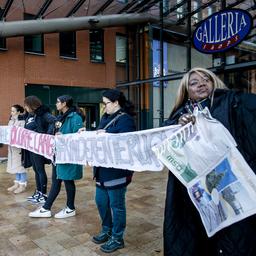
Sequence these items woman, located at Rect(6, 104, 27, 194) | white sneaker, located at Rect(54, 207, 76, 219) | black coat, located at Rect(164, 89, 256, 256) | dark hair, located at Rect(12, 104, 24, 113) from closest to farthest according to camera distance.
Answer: black coat, located at Rect(164, 89, 256, 256)
white sneaker, located at Rect(54, 207, 76, 219)
woman, located at Rect(6, 104, 27, 194)
dark hair, located at Rect(12, 104, 24, 113)

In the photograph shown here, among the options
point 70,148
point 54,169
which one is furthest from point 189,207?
point 54,169

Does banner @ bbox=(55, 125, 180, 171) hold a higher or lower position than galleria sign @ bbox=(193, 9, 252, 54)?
lower

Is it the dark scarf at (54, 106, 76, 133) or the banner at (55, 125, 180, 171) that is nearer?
the banner at (55, 125, 180, 171)

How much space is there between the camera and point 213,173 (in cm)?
185

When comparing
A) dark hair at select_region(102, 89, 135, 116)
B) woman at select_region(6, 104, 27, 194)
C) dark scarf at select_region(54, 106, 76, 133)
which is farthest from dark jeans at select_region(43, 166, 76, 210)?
woman at select_region(6, 104, 27, 194)

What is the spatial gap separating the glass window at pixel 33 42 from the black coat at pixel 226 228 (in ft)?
→ 37.8

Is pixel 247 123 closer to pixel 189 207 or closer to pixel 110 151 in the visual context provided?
pixel 189 207

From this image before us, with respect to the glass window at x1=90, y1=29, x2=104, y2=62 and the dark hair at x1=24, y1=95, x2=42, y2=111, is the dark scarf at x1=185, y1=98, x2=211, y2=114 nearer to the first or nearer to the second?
the dark hair at x1=24, y1=95, x2=42, y2=111

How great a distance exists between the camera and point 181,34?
1234 cm

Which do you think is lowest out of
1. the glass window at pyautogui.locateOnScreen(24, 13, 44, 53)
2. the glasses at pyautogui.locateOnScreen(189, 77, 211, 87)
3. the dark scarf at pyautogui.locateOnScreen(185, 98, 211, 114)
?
the dark scarf at pyautogui.locateOnScreen(185, 98, 211, 114)

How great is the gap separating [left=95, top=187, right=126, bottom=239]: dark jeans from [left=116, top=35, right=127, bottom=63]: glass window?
12211mm

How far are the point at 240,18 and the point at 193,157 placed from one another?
21.9ft

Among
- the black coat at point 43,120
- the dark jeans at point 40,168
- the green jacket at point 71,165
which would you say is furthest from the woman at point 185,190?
the dark jeans at point 40,168

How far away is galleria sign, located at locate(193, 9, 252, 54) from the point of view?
7539 millimetres
